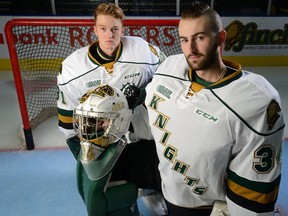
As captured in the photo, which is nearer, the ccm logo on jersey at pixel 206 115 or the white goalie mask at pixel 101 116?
the ccm logo on jersey at pixel 206 115

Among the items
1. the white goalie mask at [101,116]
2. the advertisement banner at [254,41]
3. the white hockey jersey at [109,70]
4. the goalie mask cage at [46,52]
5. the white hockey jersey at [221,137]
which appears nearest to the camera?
the white hockey jersey at [221,137]

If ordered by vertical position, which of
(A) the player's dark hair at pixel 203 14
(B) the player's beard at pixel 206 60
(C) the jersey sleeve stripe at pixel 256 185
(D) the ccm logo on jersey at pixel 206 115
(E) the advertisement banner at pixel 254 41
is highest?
(A) the player's dark hair at pixel 203 14

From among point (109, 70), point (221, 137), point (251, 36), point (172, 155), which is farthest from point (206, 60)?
point (251, 36)

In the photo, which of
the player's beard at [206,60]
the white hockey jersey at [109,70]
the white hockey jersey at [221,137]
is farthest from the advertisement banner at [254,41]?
the player's beard at [206,60]

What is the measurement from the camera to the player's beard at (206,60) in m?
1.19

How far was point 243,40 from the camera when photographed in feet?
17.6

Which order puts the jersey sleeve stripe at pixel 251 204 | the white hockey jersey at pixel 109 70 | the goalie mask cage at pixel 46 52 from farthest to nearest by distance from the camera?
the goalie mask cage at pixel 46 52 < the white hockey jersey at pixel 109 70 < the jersey sleeve stripe at pixel 251 204

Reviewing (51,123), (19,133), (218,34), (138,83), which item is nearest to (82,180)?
(138,83)

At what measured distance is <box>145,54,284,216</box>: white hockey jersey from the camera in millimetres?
1140

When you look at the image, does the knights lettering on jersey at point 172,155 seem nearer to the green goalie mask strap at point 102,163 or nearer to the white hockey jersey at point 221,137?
the white hockey jersey at point 221,137

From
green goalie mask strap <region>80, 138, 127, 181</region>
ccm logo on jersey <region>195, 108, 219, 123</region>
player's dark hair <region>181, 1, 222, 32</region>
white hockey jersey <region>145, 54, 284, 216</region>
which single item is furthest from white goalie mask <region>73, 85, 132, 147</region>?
player's dark hair <region>181, 1, 222, 32</region>

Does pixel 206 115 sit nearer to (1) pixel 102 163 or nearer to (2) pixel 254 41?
(1) pixel 102 163

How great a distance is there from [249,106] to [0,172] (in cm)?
239

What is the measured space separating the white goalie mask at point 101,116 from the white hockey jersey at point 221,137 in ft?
0.47
